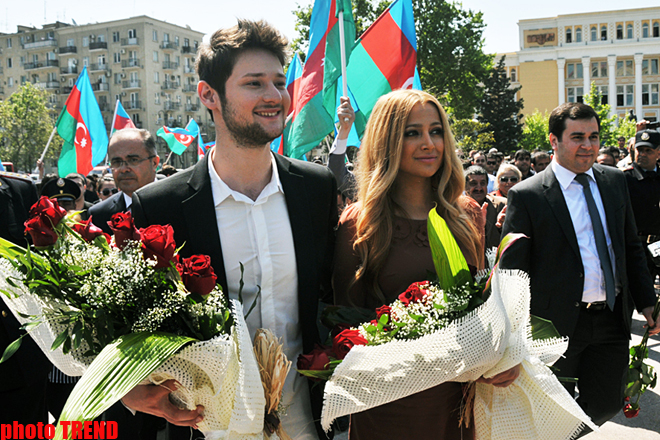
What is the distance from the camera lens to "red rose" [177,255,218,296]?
2.08m

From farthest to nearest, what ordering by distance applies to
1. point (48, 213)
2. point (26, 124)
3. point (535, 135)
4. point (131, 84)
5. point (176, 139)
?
1. point (131, 84)
2. point (535, 135)
3. point (26, 124)
4. point (176, 139)
5. point (48, 213)

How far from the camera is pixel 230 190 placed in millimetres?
2668

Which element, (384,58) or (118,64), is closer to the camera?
(384,58)

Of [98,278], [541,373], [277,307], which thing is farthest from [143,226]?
[541,373]

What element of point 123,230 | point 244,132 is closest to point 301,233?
point 244,132

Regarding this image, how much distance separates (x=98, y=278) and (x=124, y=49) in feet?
255

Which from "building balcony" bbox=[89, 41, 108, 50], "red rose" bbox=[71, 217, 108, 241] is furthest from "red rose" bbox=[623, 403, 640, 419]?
"building balcony" bbox=[89, 41, 108, 50]

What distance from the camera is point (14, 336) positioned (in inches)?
134

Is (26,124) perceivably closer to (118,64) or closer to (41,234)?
(118,64)

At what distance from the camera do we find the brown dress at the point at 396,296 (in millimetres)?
2584

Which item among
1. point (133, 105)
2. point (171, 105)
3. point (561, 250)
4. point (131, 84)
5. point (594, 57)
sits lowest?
point (561, 250)

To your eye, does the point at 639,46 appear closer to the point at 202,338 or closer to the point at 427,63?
the point at 427,63

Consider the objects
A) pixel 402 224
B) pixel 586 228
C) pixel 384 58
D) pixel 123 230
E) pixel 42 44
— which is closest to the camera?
pixel 123 230

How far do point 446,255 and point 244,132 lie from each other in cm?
104
